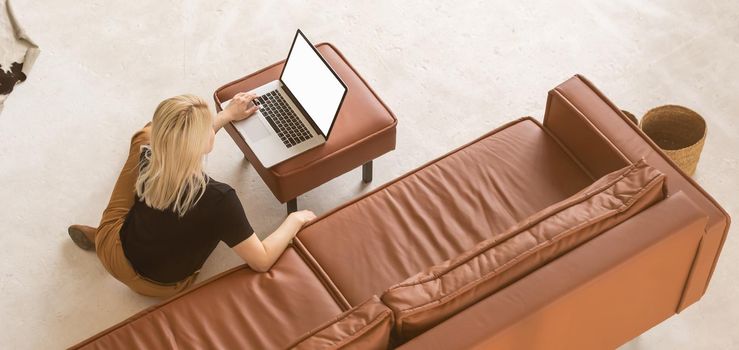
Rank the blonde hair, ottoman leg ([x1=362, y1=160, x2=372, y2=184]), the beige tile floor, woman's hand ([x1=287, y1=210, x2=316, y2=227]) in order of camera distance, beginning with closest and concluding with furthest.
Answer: the blonde hair, woman's hand ([x1=287, y1=210, x2=316, y2=227]), the beige tile floor, ottoman leg ([x1=362, y1=160, x2=372, y2=184])

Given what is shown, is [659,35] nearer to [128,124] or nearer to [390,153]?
[390,153]

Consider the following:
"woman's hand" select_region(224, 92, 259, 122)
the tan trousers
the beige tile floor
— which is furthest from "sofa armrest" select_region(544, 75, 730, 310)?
the tan trousers

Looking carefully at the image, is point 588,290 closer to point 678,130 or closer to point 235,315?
point 235,315

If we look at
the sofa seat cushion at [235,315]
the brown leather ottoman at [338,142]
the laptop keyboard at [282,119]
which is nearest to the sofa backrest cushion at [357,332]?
the sofa seat cushion at [235,315]

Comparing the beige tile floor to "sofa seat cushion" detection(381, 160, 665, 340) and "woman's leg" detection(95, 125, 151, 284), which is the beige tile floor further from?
"sofa seat cushion" detection(381, 160, 665, 340)

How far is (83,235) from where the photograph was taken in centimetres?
382

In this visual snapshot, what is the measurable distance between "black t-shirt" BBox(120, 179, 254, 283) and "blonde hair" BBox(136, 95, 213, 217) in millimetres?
60

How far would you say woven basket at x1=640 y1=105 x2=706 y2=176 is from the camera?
3.89m

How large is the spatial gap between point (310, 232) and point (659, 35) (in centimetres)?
228

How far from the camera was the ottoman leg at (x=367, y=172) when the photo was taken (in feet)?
13.1

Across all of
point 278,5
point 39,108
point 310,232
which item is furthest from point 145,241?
point 278,5

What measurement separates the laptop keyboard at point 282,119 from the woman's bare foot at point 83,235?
0.87 metres

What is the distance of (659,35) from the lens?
4617 mm

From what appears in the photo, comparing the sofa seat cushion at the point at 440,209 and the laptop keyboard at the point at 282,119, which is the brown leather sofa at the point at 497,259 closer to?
the sofa seat cushion at the point at 440,209
